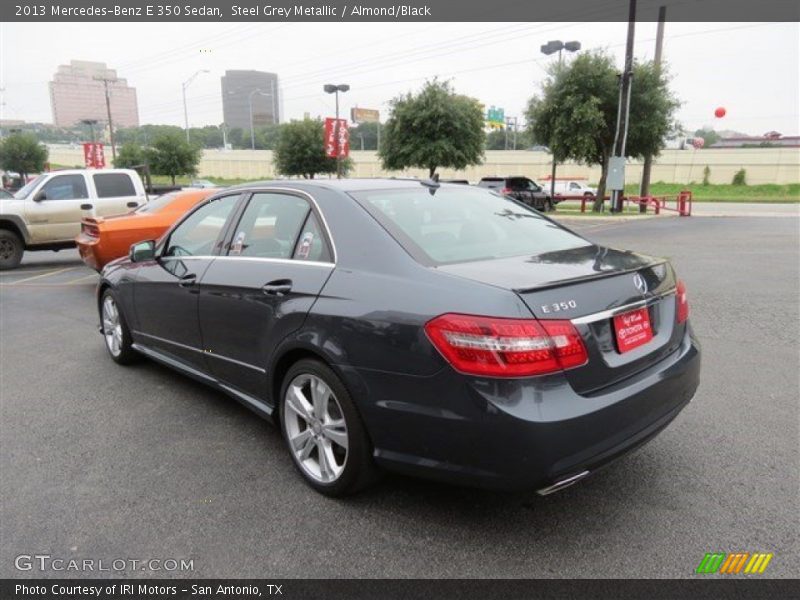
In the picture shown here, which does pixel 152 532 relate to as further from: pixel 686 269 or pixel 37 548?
pixel 686 269

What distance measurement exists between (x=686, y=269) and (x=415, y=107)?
2260 centimetres

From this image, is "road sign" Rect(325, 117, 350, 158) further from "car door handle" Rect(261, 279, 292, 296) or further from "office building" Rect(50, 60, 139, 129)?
"office building" Rect(50, 60, 139, 129)

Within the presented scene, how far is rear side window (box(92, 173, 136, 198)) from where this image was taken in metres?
12.1

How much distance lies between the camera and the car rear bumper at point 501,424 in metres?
2.35

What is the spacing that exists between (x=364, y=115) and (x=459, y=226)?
366 ft

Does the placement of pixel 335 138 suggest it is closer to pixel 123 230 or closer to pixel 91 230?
pixel 91 230

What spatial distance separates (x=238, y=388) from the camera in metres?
3.79

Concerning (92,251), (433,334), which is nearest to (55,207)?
(92,251)

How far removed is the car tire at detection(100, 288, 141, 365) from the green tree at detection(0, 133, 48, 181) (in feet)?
197

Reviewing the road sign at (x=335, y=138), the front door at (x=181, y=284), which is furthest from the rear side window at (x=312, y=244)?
the road sign at (x=335, y=138)

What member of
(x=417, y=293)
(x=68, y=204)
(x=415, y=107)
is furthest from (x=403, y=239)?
(x=415, y=107)

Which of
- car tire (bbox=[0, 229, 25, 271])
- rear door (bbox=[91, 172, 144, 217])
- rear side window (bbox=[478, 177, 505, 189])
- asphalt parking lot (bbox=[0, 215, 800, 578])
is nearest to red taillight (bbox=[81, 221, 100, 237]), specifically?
rear door (bbox=[91, 172, 144, 217])

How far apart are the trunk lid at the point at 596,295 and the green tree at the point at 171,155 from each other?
48520 mm

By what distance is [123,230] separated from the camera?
8.86 m
